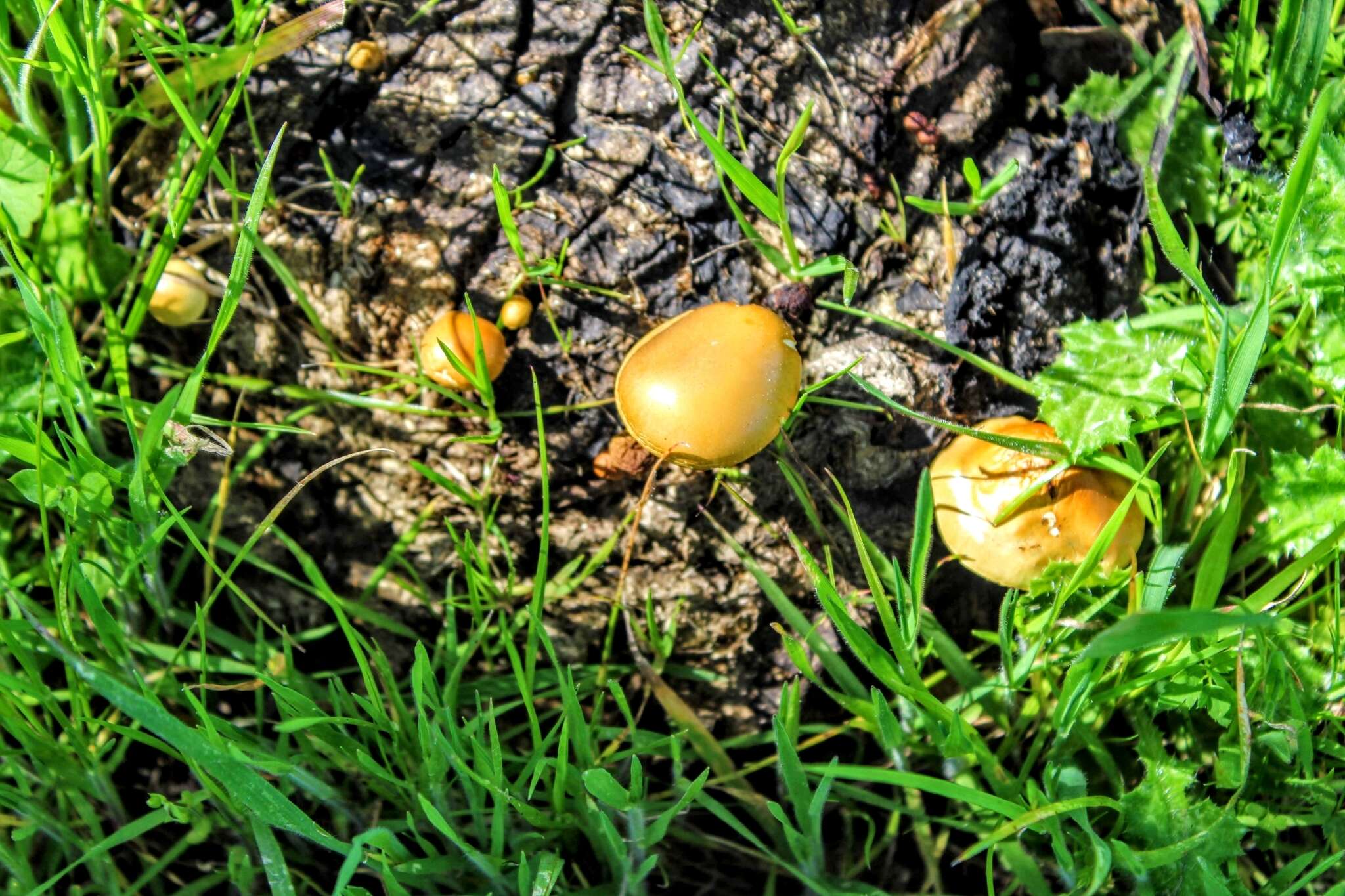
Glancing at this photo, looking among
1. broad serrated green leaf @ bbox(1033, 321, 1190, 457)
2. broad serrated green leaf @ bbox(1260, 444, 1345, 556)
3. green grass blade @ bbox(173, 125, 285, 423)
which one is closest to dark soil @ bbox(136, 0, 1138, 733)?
broad serrated green leaf @ bbox(1033, 321, 1190, 457)

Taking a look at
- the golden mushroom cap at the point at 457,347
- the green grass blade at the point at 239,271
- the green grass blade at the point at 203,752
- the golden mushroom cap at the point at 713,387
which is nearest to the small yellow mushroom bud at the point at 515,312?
the golden mushroom cap at the point at 457,347

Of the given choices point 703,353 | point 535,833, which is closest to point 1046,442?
point 703,353

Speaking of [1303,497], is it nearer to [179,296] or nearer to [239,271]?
[239,271]

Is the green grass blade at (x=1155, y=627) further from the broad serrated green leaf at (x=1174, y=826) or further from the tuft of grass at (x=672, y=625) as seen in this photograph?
the broad serrated green leaf at (x=1174, y=826)

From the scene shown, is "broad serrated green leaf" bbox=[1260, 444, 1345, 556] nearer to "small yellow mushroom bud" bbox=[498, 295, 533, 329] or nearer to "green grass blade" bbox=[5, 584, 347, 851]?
"small yellow mushroom bud" bbox=[498, 295, 533, 329]

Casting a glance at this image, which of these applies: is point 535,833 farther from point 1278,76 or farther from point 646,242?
point 1278,76

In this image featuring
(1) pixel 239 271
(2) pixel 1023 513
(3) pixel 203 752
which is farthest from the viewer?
(2) pixel 1023 513

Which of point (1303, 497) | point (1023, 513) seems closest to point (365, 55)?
point (1023, 513)
